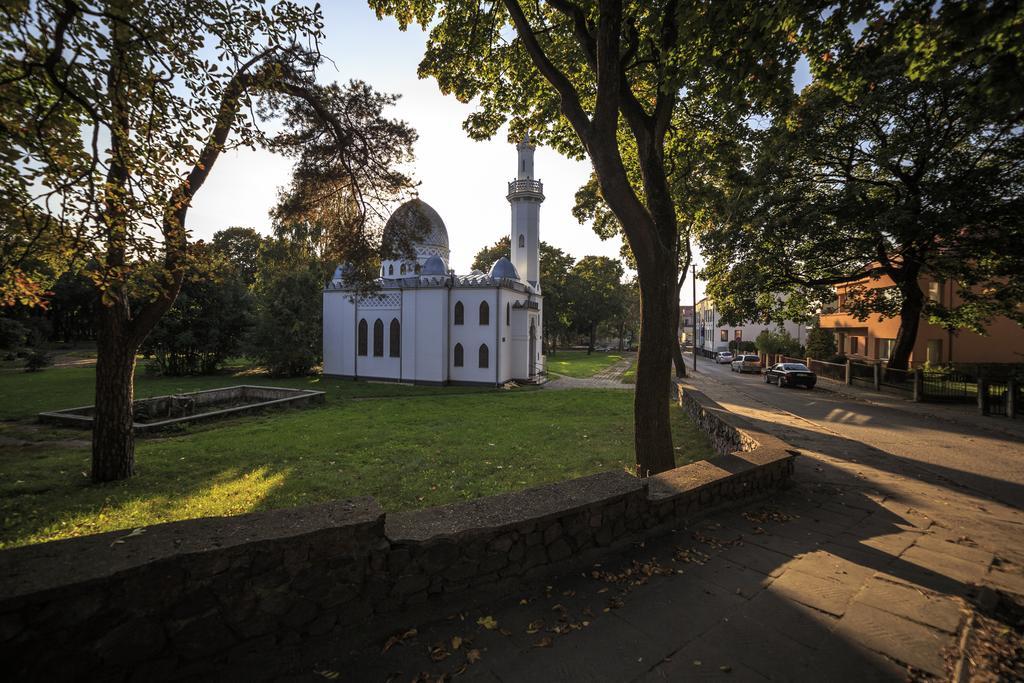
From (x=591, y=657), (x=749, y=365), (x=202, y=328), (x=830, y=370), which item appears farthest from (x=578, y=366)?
(x=591, y=657)

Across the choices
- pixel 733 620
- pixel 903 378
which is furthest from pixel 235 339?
pixel 903 378

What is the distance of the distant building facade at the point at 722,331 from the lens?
50.0 metres

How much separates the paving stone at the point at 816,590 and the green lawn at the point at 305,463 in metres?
4.29

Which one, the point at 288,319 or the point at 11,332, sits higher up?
the point at 288,319

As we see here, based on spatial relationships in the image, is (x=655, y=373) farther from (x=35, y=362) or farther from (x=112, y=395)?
(x=35, y=362)

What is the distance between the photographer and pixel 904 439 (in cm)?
1123

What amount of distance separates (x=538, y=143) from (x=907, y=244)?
17.2 metres

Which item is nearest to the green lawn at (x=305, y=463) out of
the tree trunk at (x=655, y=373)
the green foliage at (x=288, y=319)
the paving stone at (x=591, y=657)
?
the tree trunk at (x=655, y=373)

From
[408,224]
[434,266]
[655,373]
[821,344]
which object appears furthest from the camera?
[821,344]

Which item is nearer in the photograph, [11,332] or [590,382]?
[590,382]

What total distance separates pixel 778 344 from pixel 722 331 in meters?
30.2

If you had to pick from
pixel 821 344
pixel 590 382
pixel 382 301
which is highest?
pixel 382 301

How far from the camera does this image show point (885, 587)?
3.87 m

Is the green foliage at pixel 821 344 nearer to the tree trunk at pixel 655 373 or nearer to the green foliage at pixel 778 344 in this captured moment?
the green foliage at pixel 778 344
